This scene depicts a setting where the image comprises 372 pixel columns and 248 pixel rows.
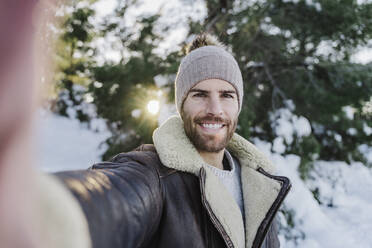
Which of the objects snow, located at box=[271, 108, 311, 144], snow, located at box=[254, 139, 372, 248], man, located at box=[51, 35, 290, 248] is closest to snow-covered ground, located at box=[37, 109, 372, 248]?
snow, located at box=[254, 139, 372, 248]

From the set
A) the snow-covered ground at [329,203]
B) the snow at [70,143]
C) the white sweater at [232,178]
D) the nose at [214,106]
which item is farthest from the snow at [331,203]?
the snow at [70,143]

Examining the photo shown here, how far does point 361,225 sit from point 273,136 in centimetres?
165

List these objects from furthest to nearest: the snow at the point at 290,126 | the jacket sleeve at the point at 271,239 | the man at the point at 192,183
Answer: the snow at the point at 290,126, the jacket sleeve at the point at 271,239, the man at the point at 192,183

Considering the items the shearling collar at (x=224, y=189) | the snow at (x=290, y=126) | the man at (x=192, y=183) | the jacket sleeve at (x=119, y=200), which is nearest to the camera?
the jacket sleeve at (x=119, y=200)

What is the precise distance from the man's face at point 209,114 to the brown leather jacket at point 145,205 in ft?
1.00

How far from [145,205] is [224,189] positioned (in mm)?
508

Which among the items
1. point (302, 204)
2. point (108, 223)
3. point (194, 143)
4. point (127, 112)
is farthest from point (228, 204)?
point (127, 112)

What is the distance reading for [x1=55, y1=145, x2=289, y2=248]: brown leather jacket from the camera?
64 centimetres

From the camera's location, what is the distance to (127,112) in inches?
153

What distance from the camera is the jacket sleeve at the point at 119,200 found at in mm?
601

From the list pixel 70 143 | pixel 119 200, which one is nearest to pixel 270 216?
pixel 119 200

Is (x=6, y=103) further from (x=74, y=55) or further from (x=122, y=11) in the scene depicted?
(x=74, y=55)

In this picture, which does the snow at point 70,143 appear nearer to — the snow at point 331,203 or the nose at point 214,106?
the snow at point 331,203

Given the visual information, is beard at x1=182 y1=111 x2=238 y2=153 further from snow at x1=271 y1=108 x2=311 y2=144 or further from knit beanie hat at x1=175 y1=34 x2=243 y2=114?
snow at x1=271 y1=108 x2=311 y2=144
